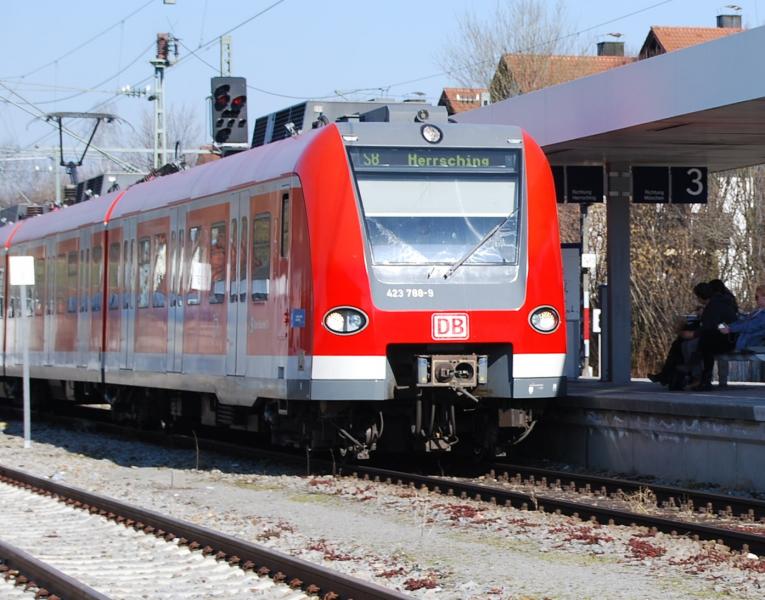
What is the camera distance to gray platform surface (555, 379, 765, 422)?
12680 mm

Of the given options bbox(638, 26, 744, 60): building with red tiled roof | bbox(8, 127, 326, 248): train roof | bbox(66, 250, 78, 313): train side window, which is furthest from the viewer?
bbox(638, 26, 744, 60): building with red tiled roof

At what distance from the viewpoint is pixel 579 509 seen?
10992mm

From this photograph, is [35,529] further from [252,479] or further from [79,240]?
[79,240]

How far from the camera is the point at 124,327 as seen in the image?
61.4ft

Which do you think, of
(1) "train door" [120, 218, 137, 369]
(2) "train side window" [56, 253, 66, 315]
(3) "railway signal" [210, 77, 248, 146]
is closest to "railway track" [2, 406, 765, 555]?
(1) "train door" [120, 218, 137, 369]

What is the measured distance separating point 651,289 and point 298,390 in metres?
29.9

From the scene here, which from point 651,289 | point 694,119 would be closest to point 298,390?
point 694,119

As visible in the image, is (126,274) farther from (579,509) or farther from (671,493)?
(579,509)

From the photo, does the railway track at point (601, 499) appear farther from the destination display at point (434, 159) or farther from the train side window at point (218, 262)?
the destination display at point (434, 159)

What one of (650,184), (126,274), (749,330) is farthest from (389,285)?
(650,184)

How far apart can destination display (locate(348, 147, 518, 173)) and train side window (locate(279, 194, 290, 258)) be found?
783 mm

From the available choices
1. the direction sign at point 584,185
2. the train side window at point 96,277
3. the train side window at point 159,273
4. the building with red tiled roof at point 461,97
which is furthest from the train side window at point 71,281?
the building with red tiled roof at point 461,97

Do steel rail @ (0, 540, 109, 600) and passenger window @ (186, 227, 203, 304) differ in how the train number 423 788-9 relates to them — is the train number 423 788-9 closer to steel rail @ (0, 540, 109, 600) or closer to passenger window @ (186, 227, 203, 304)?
passenger window @ (186, 227, 203, 304)

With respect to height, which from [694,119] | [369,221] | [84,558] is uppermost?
[694,119]
